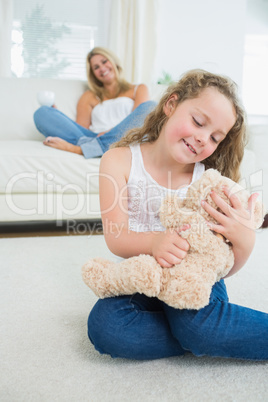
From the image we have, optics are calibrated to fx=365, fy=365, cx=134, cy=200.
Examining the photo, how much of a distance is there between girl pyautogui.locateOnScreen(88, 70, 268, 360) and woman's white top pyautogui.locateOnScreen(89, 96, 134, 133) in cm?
114

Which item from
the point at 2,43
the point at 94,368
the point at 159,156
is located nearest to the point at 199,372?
the point at 94,368

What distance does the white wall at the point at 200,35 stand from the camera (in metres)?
3.86

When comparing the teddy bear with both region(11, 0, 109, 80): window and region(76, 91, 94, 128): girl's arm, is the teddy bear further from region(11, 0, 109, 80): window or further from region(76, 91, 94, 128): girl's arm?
region(11, 0, 109, 80): window

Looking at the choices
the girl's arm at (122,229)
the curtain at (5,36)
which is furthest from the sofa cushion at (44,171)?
the curtain at (5,36)

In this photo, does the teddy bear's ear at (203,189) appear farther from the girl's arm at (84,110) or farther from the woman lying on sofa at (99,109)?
the girl's arm at (84,110)

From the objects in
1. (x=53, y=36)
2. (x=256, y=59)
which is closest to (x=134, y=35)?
(x=53, y=36)

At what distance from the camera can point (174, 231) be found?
0.70 m

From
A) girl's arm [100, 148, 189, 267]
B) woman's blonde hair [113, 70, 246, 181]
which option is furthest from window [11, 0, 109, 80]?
girl's arm [100, 148, 189, 267]

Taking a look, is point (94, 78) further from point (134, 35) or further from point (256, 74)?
point (256, 74)

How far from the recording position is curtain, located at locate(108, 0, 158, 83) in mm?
3459

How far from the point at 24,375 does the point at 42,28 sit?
12.3ft

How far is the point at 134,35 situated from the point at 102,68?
1.45 metres

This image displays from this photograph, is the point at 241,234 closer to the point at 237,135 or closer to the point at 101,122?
the point at 237,135

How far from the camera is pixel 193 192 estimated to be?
71cm
